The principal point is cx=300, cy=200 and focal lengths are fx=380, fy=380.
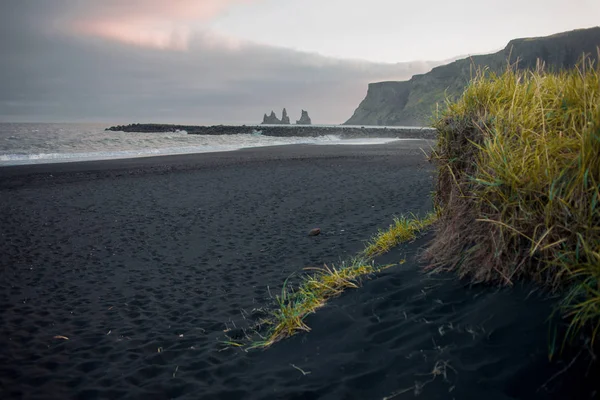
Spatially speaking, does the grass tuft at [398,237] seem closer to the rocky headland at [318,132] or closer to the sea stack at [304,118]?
the rocky headland at [318,132]

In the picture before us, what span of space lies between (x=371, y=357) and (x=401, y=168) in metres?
14.2

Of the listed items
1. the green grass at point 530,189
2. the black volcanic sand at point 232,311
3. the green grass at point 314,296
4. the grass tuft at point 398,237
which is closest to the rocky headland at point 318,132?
the black volcanic sand at point 232,311

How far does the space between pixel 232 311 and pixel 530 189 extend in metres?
3.64

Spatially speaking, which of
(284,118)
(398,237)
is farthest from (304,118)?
(398,237)

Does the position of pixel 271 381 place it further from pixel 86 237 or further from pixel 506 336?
pixel 86 237

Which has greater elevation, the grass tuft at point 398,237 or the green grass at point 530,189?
the green grass at point 530,189

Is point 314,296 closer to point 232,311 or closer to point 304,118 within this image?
point 232,311

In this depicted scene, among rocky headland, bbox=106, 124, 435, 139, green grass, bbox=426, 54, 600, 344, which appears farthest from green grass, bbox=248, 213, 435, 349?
rocky headland, bbox=106, 124, 435, 139

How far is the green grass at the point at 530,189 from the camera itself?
8.17 feet

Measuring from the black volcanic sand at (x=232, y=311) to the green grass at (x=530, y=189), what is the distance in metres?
0.25

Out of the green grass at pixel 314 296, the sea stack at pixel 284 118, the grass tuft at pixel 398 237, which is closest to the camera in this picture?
the green grass at pixel 314 296

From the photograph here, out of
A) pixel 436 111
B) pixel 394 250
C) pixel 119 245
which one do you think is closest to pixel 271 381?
pixel 394 250

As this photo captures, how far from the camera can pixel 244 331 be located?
4199mm

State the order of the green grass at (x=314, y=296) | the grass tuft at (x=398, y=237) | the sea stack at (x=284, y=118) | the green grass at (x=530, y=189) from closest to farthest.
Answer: the green grass at (x=530, y=189) → the green grass at (x=314, y=296) → the grass tuft at (x=398, y=237) → the sea stack at (x=284, y=118)
